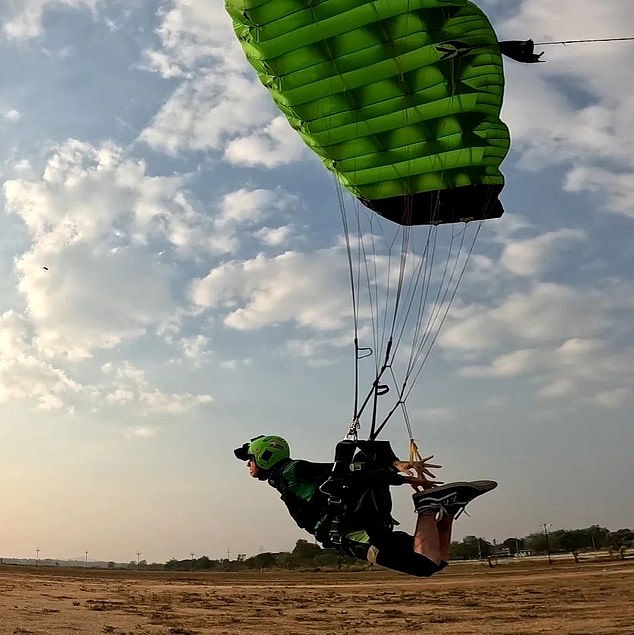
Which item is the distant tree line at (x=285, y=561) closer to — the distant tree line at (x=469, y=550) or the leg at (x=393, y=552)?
the distant tree line at (x=469, y=550)

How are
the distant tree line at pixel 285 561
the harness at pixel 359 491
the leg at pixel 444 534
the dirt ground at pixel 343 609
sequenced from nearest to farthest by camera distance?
the leg at pixel 444 534 < the harness at pixel 359 491 < the dirt ground at pixel 343 609 < the distant tree line at pixel 285 561

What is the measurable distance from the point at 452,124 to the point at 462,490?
470 centimetres

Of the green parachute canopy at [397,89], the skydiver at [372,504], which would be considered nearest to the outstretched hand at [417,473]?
the skydiver at [372,504]

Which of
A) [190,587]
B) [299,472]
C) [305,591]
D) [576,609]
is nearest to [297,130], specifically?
[299,472]

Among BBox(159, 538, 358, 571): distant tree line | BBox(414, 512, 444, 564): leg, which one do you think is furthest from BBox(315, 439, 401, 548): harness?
BBox(159, 538, 358, 571): distant tree line

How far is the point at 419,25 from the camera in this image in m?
8.76

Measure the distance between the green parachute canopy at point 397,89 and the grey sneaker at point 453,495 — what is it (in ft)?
14.2

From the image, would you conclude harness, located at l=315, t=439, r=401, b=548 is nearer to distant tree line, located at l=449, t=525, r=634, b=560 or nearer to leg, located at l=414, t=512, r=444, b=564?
leg, located at l=414, t=512, r=444, b=564

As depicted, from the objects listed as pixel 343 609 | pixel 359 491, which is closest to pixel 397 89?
pixel 359 491

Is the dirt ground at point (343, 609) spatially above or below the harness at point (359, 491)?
below

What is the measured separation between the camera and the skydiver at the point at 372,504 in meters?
7.03

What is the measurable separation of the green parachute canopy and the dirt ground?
15.6 m

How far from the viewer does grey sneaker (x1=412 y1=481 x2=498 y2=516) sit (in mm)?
6996

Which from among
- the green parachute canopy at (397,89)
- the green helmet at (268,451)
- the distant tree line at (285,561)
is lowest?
the distant tree line at (285,561)
